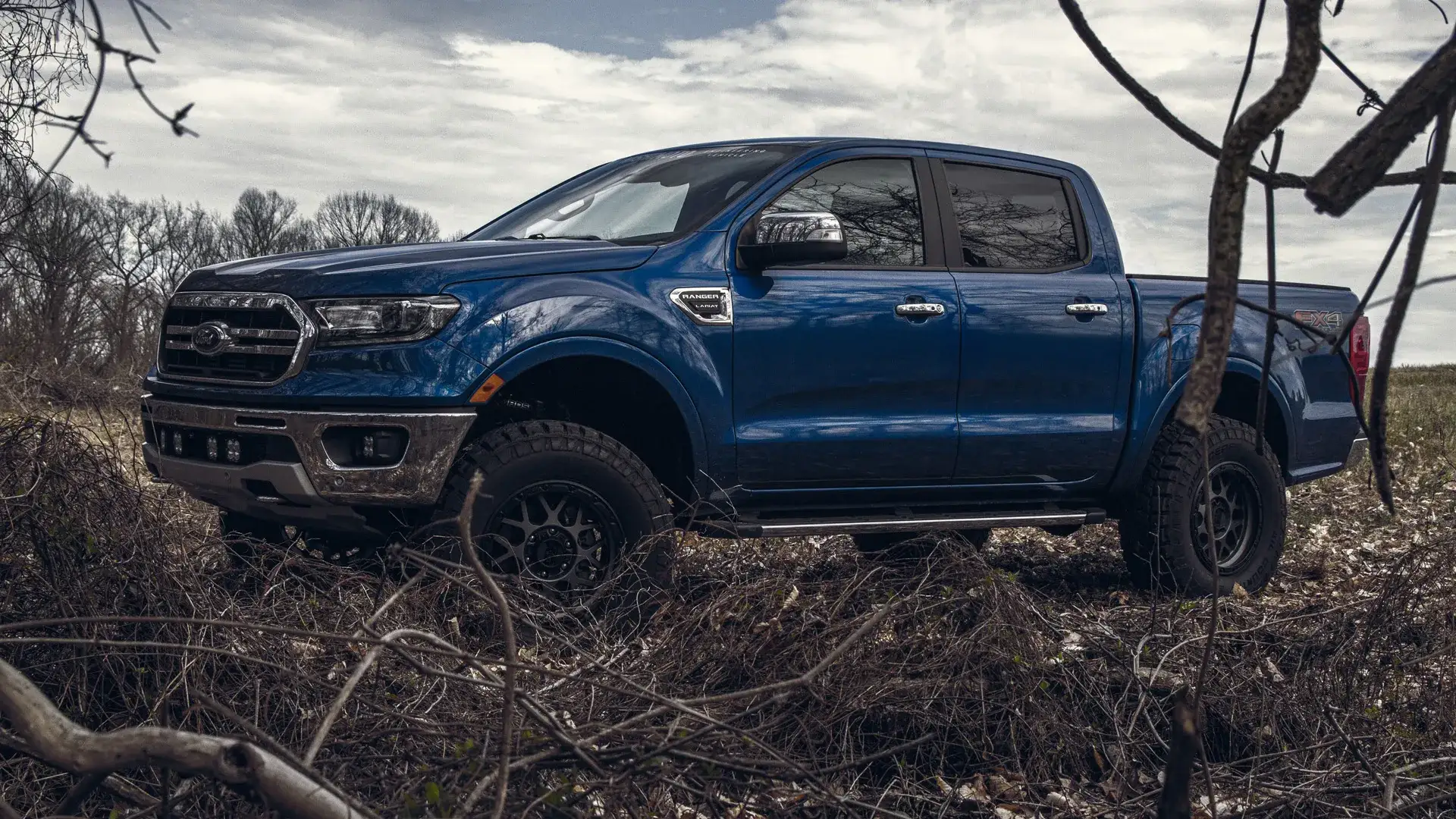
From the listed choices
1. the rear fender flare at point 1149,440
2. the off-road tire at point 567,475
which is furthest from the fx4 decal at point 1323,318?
the off-road tire at point 567,475

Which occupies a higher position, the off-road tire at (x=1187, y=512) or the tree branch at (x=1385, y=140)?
the tree branch at (x=1385, y=140)

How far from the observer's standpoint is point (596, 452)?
4.92 metres

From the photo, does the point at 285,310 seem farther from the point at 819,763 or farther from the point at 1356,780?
the point at 1356,780

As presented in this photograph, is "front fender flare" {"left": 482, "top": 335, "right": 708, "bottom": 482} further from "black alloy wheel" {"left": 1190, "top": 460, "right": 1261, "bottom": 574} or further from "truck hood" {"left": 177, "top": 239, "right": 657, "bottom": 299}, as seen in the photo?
"black alloy wheel" {"left": 1190, "top": 460, "right": 1261, "bottom": 574}

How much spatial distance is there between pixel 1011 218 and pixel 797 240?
159 cm

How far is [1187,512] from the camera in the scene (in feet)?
21.4

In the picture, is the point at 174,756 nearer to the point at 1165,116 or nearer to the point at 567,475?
the point at 1165,116

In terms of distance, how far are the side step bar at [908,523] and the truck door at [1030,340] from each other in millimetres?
142

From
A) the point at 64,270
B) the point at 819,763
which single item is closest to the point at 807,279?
the point at 819,763

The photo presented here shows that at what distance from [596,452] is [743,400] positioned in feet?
2.38

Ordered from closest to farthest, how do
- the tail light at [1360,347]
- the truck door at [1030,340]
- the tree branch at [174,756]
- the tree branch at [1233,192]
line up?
the tree branch at [1233,192], the tree branch at [174,756], the truck door at [1030,340], the tail light at [1360,347]

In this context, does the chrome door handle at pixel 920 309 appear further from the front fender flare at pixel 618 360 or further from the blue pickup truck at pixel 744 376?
the front fender flare at pixel 618 360

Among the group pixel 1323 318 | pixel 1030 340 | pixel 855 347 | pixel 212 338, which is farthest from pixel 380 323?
pixel 1323 318

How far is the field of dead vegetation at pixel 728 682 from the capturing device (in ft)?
10.4
